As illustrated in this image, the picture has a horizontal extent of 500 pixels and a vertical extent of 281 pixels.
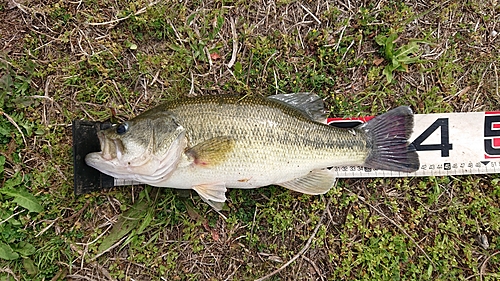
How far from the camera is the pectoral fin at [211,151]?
9.27ft

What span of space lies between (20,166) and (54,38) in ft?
4.06

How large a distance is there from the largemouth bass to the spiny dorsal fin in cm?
2

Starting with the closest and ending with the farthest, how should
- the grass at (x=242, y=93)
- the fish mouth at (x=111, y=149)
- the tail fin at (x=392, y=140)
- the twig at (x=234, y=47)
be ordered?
the fish mouth at (x=111, y=149)
the tail fin at (x=392, y=140)
the grass at (x=242, y=93)
the twig at (x=234, y=47)

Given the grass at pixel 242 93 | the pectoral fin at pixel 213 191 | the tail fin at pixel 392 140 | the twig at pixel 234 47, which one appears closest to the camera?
the pectoral fin at pixel 213 191

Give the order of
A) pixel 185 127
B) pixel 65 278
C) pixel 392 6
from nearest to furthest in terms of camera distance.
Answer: pixel 185 127
pixel 65 278
pixel 392 6

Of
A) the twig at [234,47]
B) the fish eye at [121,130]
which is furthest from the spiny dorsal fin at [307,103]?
the fish eye at [121,130]

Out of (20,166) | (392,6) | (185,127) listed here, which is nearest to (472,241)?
(392,6)

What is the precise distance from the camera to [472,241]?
11.3 feet

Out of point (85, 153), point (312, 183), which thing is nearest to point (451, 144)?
point (312, 183)

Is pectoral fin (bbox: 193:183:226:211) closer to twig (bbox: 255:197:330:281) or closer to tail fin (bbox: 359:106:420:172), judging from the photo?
twig (bbox: 255:197:330:281)

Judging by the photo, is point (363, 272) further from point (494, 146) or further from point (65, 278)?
point (65, 278)

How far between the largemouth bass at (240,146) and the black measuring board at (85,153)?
0.20 m

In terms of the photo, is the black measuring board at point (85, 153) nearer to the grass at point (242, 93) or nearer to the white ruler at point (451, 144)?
the grass at point (242, 93)

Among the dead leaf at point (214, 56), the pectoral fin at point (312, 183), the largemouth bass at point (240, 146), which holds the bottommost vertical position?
the pectoral fin at point (312, 183)
